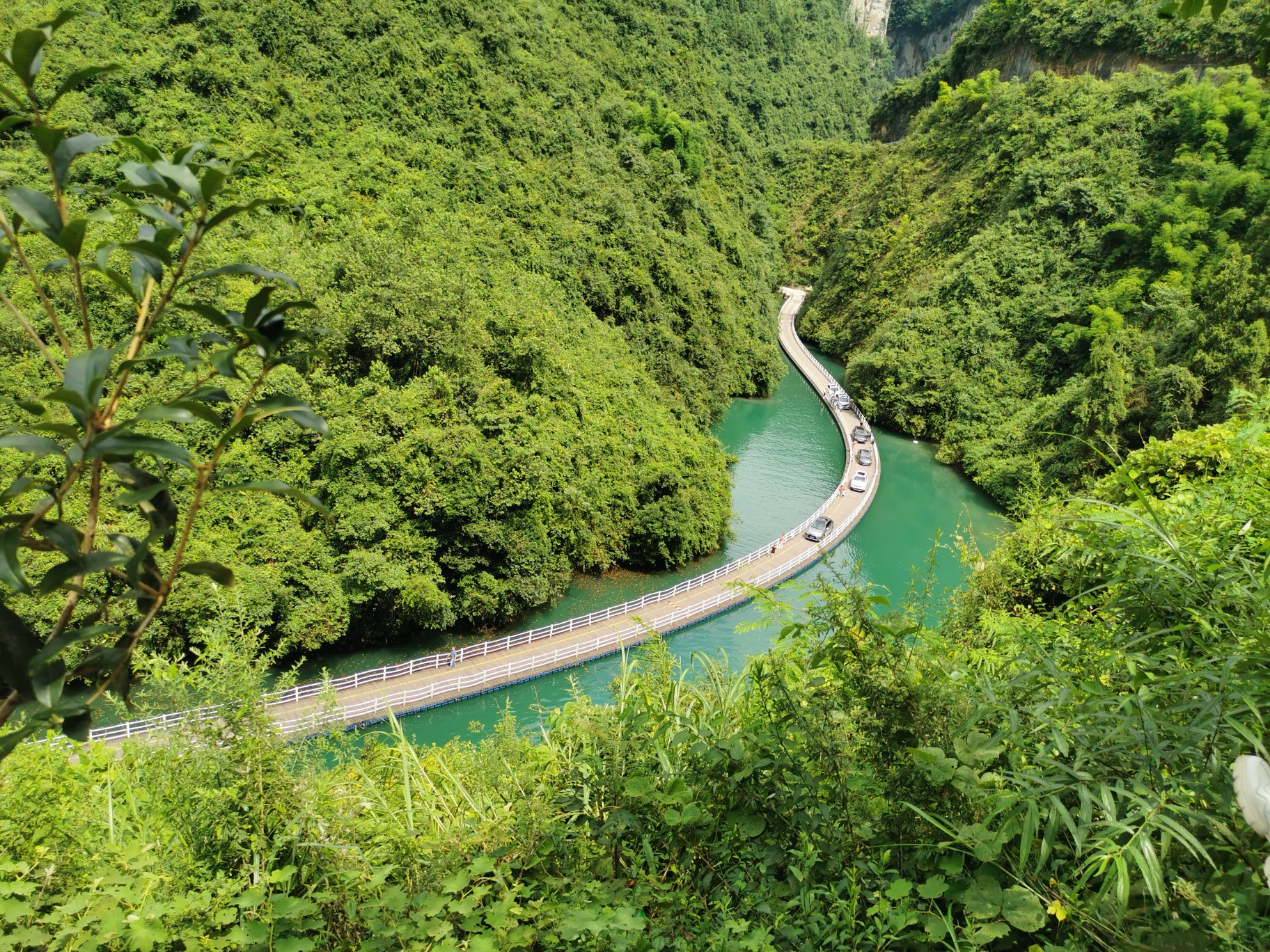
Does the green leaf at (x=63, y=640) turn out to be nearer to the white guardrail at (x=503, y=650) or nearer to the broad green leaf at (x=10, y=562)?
the broad green leaf at (x=10, y=562)

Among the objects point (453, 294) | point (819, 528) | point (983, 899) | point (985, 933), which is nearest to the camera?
point (985, 933)

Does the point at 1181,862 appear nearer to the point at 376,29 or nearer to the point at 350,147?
the point at 350,147

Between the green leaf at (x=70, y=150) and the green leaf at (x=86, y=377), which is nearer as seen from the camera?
the green leaf at (x=86, y=377)

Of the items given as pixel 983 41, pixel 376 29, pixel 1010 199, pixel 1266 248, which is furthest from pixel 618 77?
pixel 1266 248

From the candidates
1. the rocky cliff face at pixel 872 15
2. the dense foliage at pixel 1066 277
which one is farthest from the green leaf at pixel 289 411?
the rocky cliff face at pixel 872 15

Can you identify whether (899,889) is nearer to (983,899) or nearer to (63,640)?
(983,899)

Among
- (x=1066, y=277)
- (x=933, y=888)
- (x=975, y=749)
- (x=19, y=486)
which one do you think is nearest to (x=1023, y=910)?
(x=933, y=888)
